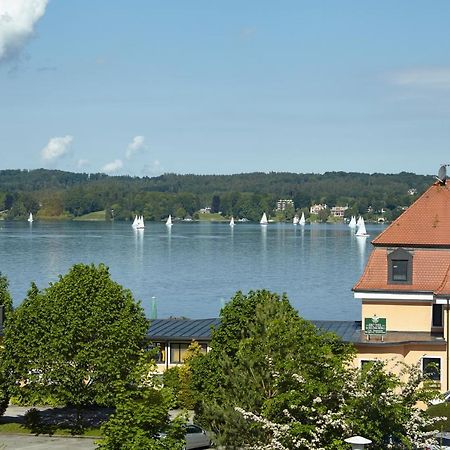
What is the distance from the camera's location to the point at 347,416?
70.7ft

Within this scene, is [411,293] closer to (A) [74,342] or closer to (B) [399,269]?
(B) [399,269]

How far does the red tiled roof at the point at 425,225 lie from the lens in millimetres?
41219

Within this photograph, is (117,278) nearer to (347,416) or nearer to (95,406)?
(95,406)

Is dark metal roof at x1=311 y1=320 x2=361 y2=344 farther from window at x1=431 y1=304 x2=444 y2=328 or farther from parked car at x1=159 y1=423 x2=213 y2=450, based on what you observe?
parked car at x1=159 y1=423 x2=213 y2=450

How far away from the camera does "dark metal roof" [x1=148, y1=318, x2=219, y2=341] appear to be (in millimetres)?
41656

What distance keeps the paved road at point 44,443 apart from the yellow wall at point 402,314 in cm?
1263

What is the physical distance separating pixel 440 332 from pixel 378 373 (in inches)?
727

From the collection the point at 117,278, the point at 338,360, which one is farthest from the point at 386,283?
the point at 117,278

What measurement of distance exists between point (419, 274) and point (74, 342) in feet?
48.5

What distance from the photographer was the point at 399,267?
133 feet

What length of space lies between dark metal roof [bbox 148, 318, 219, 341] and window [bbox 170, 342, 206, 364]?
390 mm

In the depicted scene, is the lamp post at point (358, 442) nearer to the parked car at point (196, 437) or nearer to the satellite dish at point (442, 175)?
the parked car at point (196, 437)

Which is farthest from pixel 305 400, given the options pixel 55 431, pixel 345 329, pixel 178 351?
pixel 178 351

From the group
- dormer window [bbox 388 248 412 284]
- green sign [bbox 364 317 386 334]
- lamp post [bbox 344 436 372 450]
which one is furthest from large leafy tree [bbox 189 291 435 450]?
dormer window [bbox 388 248 412 284]
